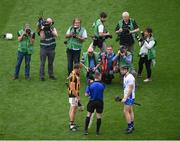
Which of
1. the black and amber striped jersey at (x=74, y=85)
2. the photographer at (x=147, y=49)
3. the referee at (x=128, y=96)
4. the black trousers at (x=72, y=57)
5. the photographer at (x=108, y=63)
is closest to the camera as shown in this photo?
the referee at (x=128, y=96)

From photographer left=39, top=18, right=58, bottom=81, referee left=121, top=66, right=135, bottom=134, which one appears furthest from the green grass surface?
photographer left=39, top=18, right=58, bottom=81

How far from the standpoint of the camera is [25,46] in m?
20.5

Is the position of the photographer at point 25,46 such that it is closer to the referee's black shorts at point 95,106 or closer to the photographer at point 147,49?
the photographer at point 147,49

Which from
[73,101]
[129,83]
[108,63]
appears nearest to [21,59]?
[108,63]

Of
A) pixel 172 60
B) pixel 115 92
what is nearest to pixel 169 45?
pixel 172 60

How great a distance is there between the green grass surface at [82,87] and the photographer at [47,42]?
22.6 inches

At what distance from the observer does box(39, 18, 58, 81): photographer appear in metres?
20.4

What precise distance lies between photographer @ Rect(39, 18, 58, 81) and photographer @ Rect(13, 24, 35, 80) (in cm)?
34

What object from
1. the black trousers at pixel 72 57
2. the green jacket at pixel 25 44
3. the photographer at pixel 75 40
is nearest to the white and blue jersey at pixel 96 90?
the photographer at pixel 75 40

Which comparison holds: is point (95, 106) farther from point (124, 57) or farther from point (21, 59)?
point (21, 59)

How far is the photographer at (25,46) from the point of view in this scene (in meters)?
20.4

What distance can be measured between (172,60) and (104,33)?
2855 mm

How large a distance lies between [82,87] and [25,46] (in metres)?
2.20

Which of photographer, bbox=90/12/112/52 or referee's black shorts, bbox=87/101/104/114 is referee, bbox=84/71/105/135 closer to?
referee's black shorts, bbox=87/101/104/114
